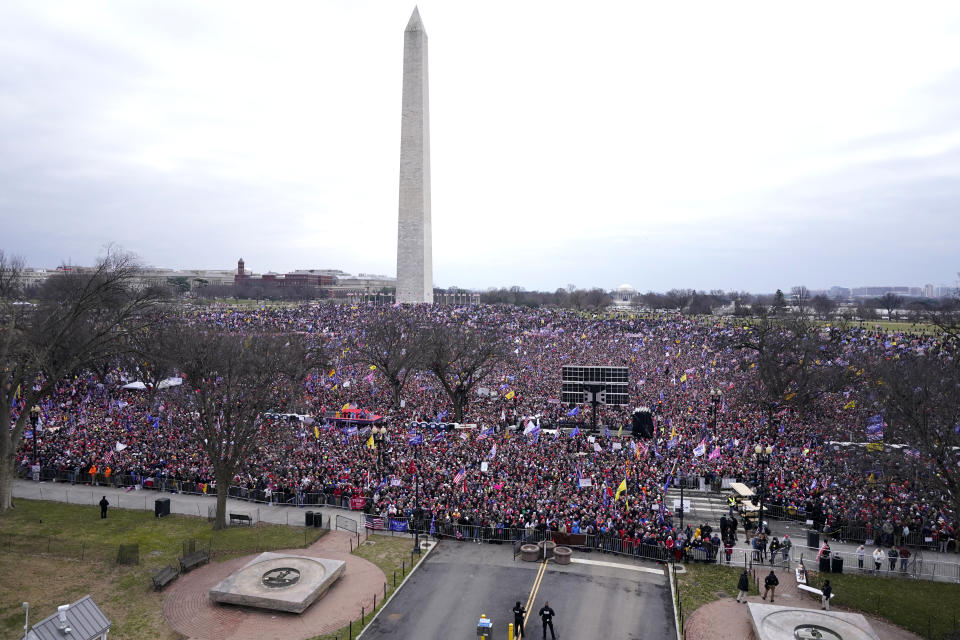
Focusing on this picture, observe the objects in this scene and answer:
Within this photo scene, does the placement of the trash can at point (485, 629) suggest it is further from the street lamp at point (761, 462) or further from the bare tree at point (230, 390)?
the bare tree at point (230, 390)

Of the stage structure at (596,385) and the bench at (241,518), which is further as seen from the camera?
the stage structure at (596,385)

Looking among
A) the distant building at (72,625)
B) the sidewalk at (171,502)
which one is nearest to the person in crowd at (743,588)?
the sidewalk at (171,502)

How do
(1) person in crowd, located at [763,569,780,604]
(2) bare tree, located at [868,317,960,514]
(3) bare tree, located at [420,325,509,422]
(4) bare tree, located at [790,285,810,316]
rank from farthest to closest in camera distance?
(4) bare tree, located at [790,285,810,316], (3) bare tree, located at [420,325,509,422], (2) bare tree, located at [868,317,960,514], (1) person in crowd, located at [763,569,780,604]

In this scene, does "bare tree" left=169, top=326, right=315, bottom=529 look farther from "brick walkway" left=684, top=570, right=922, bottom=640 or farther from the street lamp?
the street lamp

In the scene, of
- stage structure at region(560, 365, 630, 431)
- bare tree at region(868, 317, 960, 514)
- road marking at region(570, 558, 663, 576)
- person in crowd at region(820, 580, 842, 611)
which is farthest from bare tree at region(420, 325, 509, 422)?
person in crowd at region(820, 580, 842, 611)

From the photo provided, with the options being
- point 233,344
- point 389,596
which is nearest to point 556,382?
point 233,344

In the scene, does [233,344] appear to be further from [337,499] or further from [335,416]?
[337,499]
